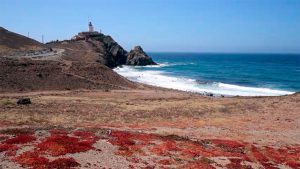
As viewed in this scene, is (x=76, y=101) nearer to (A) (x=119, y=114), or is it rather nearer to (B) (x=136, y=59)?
(A) (x=119, y=114)

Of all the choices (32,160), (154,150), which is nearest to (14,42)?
(154,150)

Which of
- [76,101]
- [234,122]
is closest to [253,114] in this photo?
[234,122]

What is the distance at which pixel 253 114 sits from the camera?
175ft

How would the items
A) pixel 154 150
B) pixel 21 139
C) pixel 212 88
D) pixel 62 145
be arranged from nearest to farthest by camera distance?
pixel 62 145 → pixel 21 139 → pixel 154 150 → pixel 212 88

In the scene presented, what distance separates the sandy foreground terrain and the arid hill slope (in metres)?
4.69

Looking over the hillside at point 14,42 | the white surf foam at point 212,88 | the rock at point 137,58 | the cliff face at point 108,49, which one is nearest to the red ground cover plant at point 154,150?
the white surf foam at point 212,88

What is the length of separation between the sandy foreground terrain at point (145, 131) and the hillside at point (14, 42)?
2156 inches

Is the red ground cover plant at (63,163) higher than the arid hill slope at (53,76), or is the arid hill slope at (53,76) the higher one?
the arid hill slope at (53,76)

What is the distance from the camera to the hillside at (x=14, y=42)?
113 m

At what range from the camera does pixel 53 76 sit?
7356 centimetres

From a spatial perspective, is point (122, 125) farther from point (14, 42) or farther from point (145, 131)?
point (14, 42)

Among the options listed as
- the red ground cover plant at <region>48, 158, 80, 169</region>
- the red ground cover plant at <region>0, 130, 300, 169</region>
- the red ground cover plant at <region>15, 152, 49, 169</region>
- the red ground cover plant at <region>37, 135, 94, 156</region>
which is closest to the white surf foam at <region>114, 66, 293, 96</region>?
the red ground cover plant at <region>0, 130, 300, 169</region>

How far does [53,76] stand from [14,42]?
54686mm

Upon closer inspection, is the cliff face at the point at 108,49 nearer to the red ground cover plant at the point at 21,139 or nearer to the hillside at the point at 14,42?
the hillside at the point at 14,42
